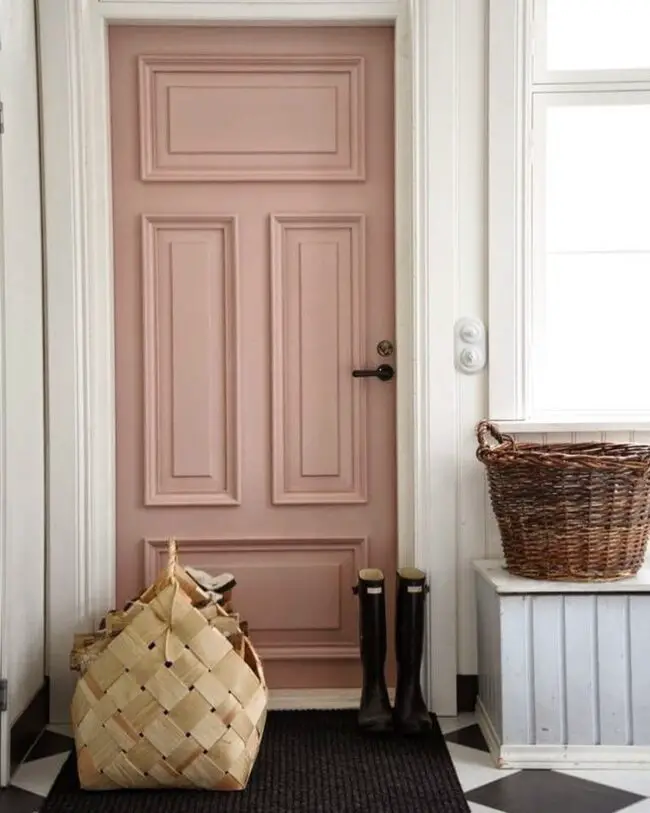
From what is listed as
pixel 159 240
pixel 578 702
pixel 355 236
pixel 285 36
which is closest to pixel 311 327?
pixel 355 236

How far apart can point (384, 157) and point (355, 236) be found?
24cm

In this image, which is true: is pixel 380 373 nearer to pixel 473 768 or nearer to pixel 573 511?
pixel 573 511

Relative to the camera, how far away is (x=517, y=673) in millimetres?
2301

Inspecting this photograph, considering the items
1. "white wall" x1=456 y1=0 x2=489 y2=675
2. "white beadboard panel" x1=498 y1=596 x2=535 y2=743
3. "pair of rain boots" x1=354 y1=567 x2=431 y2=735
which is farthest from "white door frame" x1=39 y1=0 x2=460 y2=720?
"white beadboard panel" x1=498 y1=596 x2=535 y2=743

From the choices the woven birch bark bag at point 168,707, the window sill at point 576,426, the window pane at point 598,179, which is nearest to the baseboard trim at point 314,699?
the woven birch bark bag at point 168,707

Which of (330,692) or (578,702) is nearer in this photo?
(578,702)

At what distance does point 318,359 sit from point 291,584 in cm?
66

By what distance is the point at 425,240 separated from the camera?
2.66 meters

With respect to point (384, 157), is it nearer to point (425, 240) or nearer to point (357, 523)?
point (425, 240)

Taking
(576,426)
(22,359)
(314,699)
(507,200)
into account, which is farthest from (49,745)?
(507,200)

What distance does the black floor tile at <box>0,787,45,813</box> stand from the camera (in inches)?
82.4

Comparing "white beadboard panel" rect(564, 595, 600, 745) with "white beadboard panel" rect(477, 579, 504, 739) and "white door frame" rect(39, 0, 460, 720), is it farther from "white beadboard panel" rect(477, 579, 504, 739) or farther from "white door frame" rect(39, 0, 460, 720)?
"white door frame" rect(39, 0, 460, 720)

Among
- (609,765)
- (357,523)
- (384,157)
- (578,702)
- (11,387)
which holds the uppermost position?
(384,157)

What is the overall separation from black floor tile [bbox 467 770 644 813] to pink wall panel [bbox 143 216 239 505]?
1.07 meters
